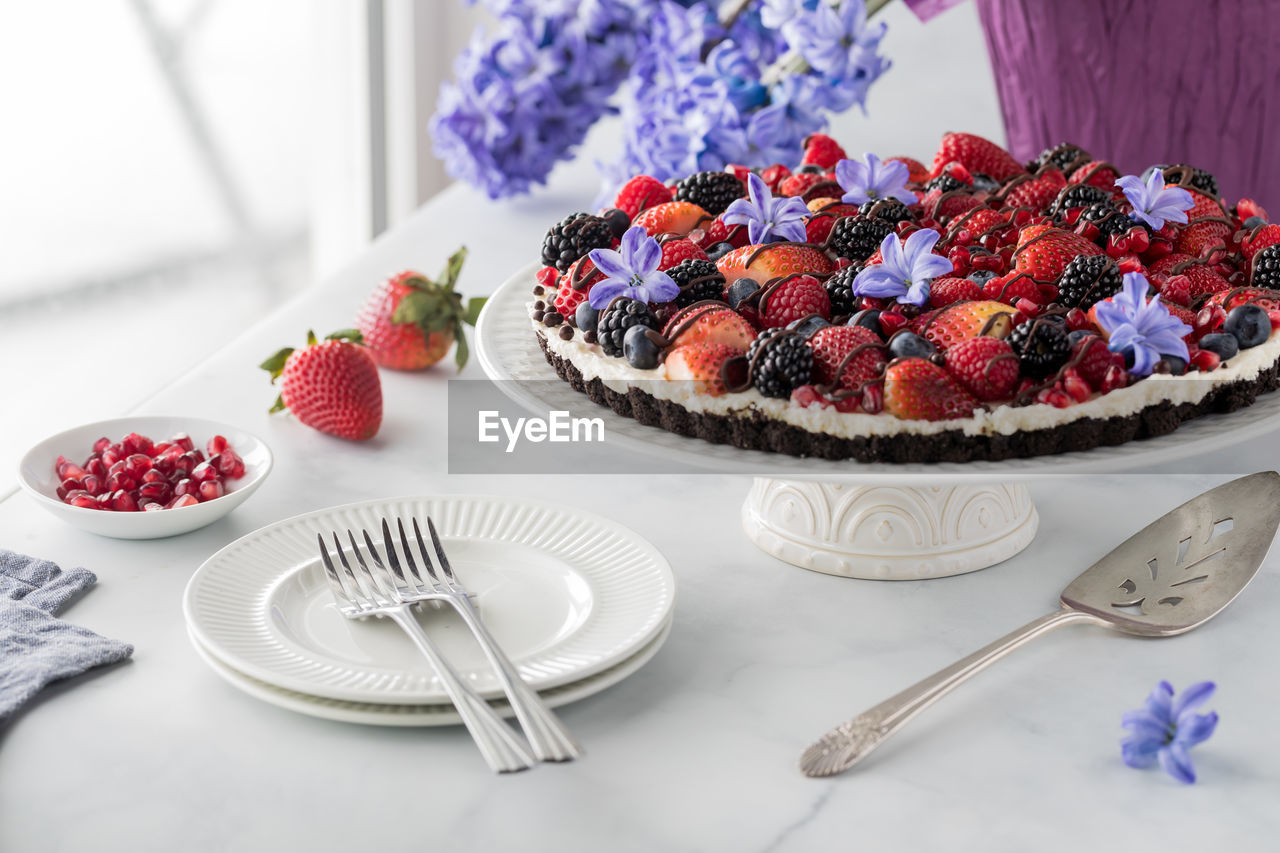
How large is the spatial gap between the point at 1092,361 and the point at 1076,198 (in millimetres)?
442

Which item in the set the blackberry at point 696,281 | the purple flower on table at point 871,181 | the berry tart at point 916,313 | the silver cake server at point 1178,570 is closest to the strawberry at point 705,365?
the berry tart at point 916,313

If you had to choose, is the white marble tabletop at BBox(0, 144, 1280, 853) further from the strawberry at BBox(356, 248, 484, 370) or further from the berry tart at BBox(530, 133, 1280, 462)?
the strawberry at BBox(356, 248, 484, 370)

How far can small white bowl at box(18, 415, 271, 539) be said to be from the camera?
131cm

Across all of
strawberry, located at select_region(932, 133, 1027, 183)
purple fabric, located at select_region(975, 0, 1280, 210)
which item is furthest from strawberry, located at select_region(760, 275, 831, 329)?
purple fabric, located at select_region(975, 0, 1280, 210)

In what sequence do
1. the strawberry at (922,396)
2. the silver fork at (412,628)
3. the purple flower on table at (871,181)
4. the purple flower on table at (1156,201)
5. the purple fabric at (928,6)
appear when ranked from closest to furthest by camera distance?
the silver fork at (412,628), the strawberry at (922,396), the purple flower on table at (1156,201), the purple flower on table at (871,181), the purple fabric at (928,6)

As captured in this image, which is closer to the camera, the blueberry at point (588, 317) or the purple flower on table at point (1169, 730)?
the purple flower on table at point (1169, 730)

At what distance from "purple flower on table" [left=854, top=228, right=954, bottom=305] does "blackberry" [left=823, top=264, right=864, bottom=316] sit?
0.02m

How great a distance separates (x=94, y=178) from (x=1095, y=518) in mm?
3203

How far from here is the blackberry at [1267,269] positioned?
131 centimetres

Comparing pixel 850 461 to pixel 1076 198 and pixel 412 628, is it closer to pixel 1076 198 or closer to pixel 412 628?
pixel 412 628

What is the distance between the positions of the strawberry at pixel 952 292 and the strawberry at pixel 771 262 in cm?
13

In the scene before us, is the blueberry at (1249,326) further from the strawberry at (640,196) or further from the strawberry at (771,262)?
the strawberry at (640,196)

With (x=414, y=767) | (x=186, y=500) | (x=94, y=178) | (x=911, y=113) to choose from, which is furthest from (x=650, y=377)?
(x=94, y=178)

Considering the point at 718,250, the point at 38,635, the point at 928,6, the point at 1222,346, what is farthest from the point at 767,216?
the point at 38,635
